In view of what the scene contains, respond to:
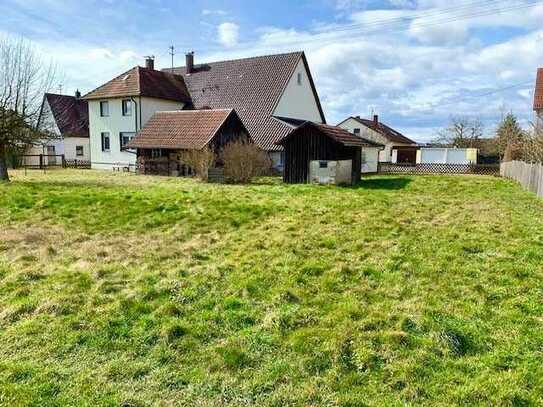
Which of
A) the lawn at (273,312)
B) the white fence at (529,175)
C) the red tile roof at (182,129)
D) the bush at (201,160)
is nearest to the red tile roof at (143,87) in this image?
the red tile roof at (182,129)

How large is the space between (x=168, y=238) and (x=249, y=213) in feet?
8.85

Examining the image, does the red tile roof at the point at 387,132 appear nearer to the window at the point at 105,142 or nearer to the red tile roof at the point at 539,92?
the red tile roof at the point at 539,92

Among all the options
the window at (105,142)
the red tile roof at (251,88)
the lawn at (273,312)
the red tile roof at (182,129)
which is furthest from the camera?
the window at (105,142)

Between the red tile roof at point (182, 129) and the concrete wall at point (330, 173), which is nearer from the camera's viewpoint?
the concrete wall at point (330, 173)

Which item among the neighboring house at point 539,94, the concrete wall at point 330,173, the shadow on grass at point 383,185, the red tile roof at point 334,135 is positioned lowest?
the shadow on grass at point 383,185

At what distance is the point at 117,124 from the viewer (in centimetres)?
3244

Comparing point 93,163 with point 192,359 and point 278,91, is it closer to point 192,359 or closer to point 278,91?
point 278,91

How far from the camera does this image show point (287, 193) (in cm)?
1552

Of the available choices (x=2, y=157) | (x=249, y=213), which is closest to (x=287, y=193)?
(x=249, y=213)

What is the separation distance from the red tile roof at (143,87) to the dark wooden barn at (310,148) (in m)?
14.9

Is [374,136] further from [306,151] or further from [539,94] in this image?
[306,151]

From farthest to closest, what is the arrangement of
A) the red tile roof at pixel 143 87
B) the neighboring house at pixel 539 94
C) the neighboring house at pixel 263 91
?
the neighboring house at pixel 539 94 < the red tile roof at pixel 143 87 < the neighboring house at pixel 263 91

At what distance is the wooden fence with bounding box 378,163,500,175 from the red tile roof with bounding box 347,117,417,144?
551 inches

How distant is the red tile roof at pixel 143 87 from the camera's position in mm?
31078
